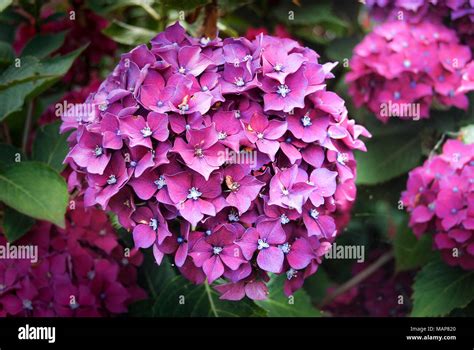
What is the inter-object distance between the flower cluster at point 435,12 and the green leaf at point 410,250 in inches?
16.0

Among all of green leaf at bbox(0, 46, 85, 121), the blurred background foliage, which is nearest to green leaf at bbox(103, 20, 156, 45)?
the blurred background foliage

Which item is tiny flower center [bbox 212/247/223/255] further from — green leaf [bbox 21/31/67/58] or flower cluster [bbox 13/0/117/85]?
flower cluster [bbox 13/0/117/85]

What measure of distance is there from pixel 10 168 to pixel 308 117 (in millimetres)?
524

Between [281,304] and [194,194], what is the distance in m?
0.45

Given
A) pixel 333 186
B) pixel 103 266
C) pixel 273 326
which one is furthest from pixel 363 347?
pixel 103 266

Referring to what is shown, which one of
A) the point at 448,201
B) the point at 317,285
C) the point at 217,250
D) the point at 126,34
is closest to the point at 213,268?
the point at 217,250

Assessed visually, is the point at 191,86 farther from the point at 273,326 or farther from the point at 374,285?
the point at 374,285

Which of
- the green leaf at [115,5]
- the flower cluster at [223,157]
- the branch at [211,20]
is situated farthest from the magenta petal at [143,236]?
the green leaf at [115,5]

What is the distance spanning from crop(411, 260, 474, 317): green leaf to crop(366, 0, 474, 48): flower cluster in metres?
0.47

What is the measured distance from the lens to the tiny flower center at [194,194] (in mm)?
1060

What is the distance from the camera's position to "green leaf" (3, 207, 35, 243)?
4.22 ft

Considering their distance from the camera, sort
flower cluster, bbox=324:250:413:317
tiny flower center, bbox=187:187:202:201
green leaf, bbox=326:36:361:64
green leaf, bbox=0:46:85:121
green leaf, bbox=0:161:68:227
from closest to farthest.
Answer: tiny flower center, bbox=187:187:202:201 < green leaf, bbox=0:161:68:227 < green leaf, bbox=0:46:85:121 < flower cluster, bbox=324:250:413:317 < green leaf, bbox=326:36:361:64

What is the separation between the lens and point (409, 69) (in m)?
1.47

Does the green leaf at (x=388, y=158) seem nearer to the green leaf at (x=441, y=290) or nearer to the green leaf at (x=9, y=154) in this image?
the green leaf at (x=441, y=290)
